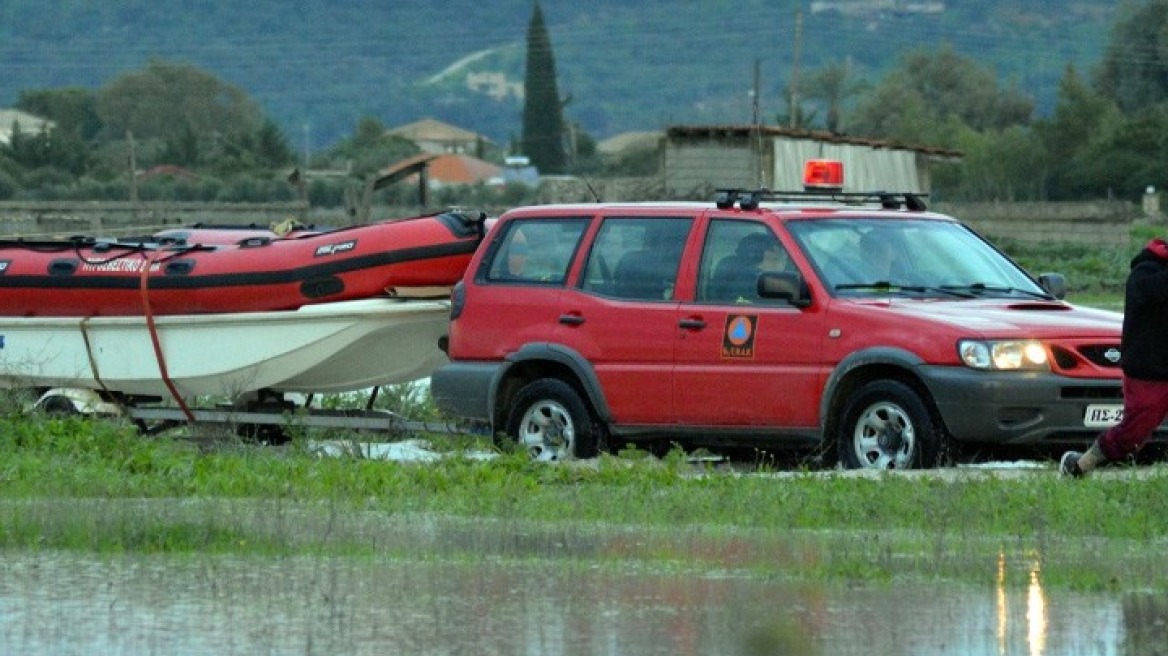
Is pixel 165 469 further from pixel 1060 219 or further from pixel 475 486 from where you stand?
pixel 1060 219

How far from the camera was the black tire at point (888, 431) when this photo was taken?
46.3ft

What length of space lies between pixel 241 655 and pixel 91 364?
10.4 metres

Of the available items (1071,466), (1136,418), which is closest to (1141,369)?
(1136,418)

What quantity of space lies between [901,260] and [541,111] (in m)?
136

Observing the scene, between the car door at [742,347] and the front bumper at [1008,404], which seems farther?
the car door at [742,347]

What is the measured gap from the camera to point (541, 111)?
495ft

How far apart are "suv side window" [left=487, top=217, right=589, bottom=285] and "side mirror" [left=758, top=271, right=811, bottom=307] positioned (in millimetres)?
1696

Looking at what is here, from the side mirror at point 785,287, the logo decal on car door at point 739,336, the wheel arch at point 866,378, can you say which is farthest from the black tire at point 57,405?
the wheel arch at point 866,378

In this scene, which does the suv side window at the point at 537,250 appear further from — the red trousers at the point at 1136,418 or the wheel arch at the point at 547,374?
the red trousers at the point at 1136,418

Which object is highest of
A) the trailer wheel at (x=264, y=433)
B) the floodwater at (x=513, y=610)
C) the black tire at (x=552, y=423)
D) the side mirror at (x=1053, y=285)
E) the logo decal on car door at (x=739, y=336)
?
the side mirror at (x=1053, y=285)

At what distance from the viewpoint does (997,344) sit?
1398cm

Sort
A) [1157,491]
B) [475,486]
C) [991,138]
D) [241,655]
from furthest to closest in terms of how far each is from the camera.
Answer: [991,138]
[475,486]
[1157,491]
[241,655]

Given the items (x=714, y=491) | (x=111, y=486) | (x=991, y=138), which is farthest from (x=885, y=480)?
(x=991, y=138)

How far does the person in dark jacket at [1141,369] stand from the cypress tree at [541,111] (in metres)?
133
